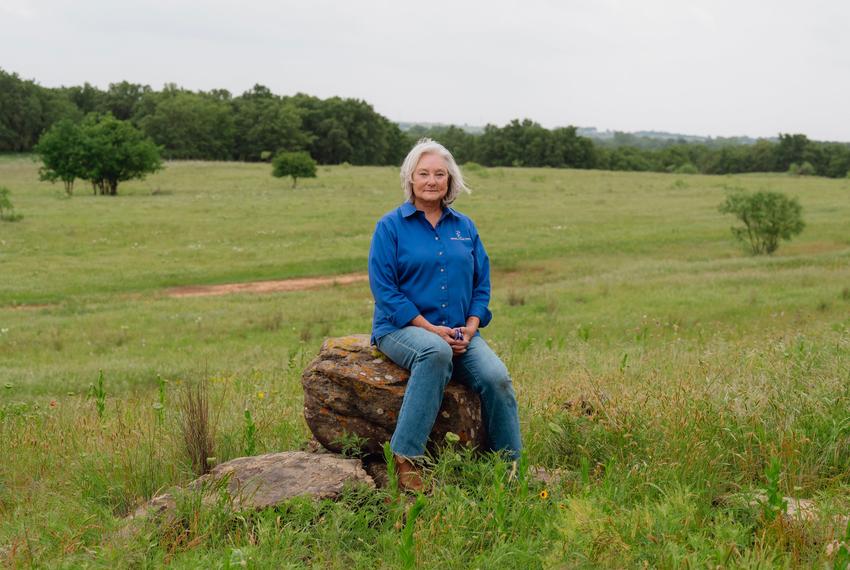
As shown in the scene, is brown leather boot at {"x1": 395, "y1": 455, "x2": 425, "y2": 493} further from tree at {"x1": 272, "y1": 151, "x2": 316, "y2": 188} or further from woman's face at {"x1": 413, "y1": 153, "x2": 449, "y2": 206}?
tree at {"x1": 272, "y1": 151, "x2": 316, "y2": 188}

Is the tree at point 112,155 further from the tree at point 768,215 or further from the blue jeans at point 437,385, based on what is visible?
the blue jeans at point 437,385

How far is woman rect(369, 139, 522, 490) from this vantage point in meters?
4.71

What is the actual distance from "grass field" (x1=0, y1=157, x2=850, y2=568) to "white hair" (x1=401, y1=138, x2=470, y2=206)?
1698mm

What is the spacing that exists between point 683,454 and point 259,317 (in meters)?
13.8

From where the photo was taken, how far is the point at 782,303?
1659 centimetres

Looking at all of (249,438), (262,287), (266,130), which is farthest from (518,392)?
(266,130)

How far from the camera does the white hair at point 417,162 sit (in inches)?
209

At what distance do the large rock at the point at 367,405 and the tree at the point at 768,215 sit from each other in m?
24.2

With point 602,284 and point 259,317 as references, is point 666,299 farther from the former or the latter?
point 259,317

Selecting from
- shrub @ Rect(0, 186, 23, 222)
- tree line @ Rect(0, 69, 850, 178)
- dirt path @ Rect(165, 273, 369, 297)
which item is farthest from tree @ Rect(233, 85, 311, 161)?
dirt path @ Rect(165, 273, 369, 297)

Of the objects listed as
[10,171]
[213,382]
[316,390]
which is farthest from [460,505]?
[10,171]

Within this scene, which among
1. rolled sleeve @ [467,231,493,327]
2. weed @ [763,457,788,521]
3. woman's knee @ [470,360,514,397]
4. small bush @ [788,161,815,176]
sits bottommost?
weed @ [763,457,788,521]

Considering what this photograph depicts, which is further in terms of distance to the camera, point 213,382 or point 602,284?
point 602,284

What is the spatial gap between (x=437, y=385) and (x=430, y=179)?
4.53ft
